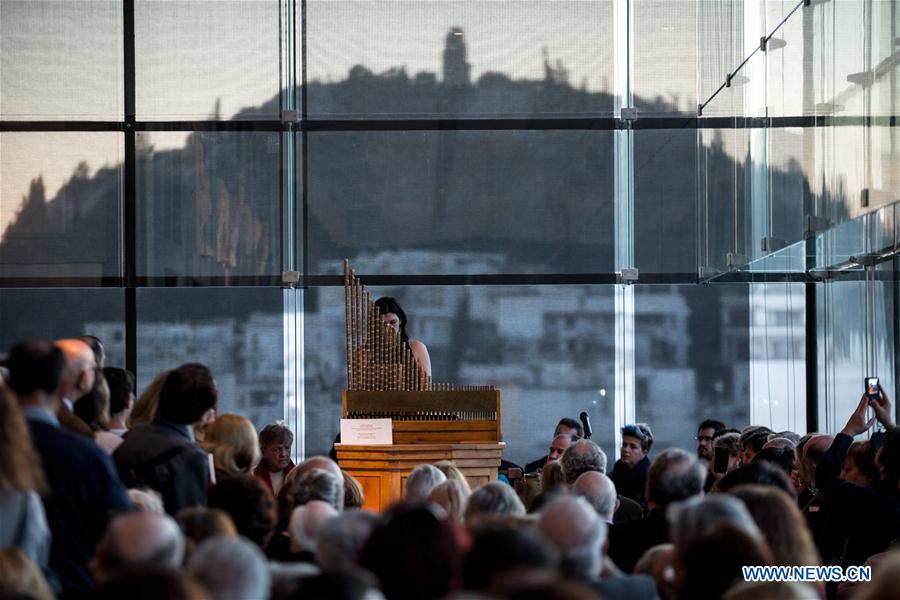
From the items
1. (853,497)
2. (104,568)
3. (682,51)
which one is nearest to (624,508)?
(853,497)

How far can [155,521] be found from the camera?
11.5 feet

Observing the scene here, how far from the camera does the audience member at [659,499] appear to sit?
5035mm

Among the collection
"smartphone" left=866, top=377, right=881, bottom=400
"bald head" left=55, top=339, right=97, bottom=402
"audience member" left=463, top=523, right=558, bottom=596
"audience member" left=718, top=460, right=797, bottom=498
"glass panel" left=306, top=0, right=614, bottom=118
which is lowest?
"audience member" left=718, top=460, right=797, bottom=498

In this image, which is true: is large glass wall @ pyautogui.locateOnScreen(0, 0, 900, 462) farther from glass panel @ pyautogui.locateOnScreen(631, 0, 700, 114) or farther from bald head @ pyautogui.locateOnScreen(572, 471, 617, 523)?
bald head @ pyautogui.locateOnScreen(572, 471, 617, 523)

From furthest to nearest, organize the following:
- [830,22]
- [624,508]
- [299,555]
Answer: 1. [830,22]
2. [624,508]
3. [299,555]

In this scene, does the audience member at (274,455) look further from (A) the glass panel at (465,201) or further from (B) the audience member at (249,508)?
(A) the glass panel at (465,201)

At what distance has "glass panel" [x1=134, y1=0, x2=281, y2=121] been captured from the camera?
1230cm

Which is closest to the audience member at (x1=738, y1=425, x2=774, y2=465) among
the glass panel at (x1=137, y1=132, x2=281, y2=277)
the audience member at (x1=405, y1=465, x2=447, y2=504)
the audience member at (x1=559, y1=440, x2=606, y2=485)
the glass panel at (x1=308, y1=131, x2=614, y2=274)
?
the audience member at (x1=559, y1=440, x2=606, y2=485)

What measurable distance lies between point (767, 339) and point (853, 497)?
6344mm

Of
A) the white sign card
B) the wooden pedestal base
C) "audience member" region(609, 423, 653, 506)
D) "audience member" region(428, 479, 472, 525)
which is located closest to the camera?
"audience member" region(428, 479, 472, 525)

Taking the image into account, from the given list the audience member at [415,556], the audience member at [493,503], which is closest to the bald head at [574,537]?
the audience member at [415,556]

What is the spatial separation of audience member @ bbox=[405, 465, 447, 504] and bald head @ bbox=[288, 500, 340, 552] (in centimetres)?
111

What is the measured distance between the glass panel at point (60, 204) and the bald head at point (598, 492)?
752 cm

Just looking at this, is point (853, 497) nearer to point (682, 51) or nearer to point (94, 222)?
point (682, 51)
